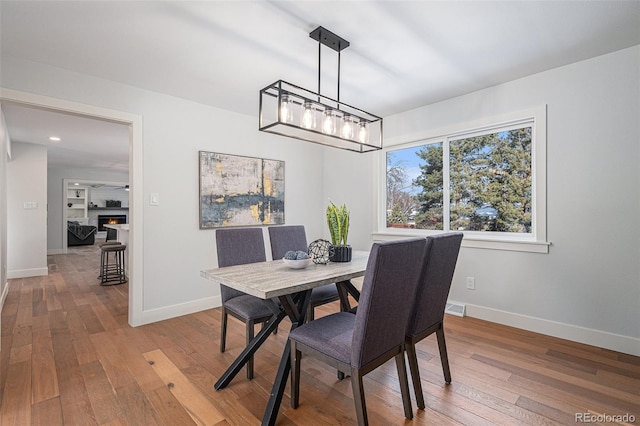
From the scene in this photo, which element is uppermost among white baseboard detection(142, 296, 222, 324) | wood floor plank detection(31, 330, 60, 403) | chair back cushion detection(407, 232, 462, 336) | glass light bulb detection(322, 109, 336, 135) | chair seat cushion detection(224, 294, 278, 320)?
glass light bulb detection(322, 109, 336, 135)

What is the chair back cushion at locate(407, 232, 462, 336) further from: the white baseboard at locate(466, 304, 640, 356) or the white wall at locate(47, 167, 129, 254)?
the white wall at locate(47, 167, 129, 254)

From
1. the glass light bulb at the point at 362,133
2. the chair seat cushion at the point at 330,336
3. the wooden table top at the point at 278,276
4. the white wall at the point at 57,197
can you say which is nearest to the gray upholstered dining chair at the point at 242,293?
the wooden table top at the point at 278,276

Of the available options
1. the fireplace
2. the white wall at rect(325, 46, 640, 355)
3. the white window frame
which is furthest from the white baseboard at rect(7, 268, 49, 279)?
the fireplace

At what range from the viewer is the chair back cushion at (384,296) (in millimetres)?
1355

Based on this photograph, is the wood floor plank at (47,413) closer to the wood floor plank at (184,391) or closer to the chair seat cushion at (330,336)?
the wood floor plank at (184,391)

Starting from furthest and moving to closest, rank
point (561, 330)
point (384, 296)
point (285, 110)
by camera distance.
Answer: point (561, 330) → point (285, 110) → point (384, 296)

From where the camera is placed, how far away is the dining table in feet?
5.14

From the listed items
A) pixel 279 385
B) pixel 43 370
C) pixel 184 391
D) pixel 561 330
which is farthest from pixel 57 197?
pixel 561 330

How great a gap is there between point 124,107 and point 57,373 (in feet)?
7.47

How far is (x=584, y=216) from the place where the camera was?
2.53m

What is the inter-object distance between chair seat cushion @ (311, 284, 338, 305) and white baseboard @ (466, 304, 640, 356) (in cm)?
158

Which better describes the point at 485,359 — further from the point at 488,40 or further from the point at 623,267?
the point at 488,40

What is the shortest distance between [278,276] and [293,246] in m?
1.16

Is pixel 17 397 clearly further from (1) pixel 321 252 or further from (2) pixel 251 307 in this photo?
(1) pixel 321 252
